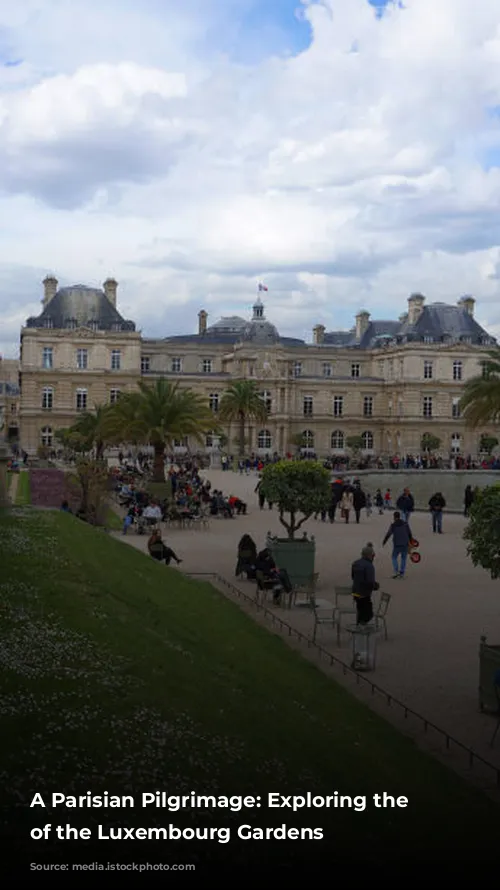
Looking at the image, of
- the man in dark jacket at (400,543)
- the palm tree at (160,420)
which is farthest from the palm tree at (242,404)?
the man in dark jacket at (400,543)

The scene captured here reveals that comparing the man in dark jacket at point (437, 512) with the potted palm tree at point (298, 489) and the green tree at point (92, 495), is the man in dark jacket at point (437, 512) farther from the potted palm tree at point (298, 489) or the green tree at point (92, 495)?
the green tree at point (92, 495)

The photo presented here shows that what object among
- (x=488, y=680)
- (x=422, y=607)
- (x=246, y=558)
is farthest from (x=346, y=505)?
(x=488, y=680)

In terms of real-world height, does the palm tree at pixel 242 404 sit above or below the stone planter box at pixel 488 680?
above

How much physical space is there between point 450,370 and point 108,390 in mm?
28528

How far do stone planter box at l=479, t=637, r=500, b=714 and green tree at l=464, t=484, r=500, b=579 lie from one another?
4.50 feet

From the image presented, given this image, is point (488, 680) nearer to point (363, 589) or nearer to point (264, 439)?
point (363, 589)

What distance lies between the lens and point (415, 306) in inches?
3438

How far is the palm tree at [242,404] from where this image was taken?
A: 72.6m

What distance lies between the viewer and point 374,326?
312 feet

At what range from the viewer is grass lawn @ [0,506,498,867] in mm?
7504

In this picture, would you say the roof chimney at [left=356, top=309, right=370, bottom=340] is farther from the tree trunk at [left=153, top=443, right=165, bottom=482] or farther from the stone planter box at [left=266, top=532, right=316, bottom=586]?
the stone planter box at [left=266, top=532, right=316, bottom=586]

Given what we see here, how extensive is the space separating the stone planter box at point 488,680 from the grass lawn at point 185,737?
4.69ft

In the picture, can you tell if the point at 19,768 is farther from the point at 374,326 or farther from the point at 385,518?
the point at 374,326

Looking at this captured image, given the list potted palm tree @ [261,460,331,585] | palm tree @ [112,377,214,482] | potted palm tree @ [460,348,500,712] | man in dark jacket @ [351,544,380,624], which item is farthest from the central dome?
potted palm tree @ [460,348,500,712]
